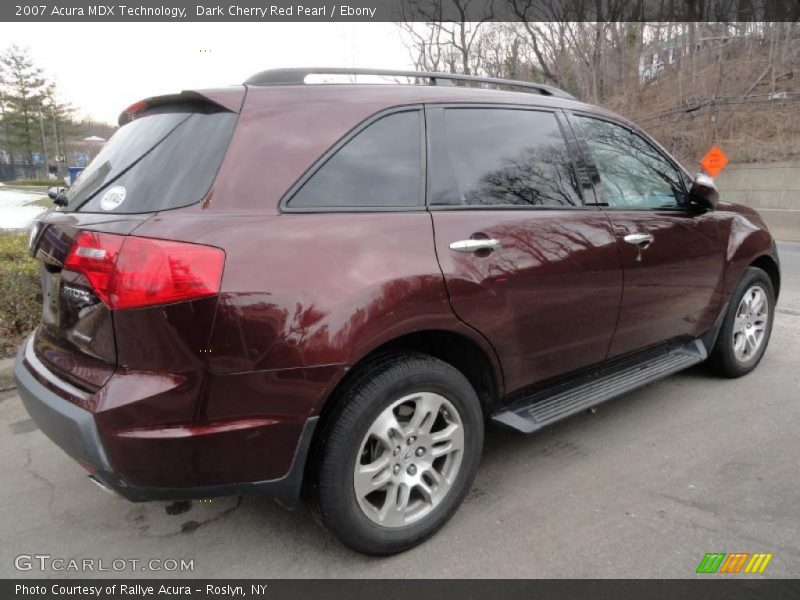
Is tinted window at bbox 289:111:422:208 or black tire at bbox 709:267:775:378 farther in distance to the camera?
Answer: black tire at bbox 709:267:775:378

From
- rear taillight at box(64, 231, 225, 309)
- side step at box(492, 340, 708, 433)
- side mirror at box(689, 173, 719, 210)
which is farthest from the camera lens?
side mirror at box(689, 173, 719, 210)

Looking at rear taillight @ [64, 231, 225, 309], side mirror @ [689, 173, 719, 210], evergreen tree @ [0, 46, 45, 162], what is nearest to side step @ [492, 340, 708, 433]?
side mirror @ [689, 173, 719, 210]

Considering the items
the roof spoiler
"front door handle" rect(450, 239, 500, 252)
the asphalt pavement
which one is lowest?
the asphalt pavement

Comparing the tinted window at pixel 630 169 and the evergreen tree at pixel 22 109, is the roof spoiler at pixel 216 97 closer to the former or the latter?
the tinted window at pixel 630 169

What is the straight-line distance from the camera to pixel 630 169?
338 centimetres

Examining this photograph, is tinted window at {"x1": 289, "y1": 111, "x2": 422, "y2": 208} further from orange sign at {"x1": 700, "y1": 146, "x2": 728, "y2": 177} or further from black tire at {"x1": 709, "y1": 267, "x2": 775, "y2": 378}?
orange sign at {"x1": 700, "y1": 146, "x2": 728, "y2": 177}

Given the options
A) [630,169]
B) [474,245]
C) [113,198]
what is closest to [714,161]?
[630,169]

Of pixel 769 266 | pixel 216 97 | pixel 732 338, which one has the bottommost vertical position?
pixel 732 338

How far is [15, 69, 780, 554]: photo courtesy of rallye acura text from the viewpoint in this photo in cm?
186

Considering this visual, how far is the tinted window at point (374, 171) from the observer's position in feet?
7.04

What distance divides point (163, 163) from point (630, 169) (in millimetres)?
2571

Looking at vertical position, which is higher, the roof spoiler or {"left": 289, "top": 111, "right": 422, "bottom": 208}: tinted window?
the roof spoiler

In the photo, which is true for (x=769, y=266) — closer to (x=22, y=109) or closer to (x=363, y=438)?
(x=363, y=438)

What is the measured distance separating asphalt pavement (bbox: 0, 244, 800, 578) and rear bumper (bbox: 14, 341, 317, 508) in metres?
0.47
